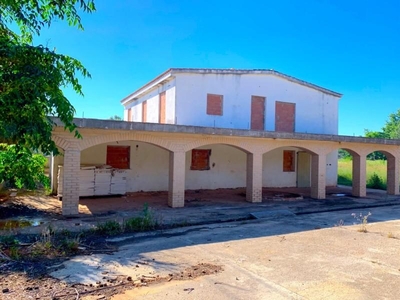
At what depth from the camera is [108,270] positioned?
18.0 ft

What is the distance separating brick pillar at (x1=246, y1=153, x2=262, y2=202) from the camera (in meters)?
14.0

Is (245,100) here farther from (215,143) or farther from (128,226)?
(128,226)

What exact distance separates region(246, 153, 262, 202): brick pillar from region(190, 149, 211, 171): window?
3978mm

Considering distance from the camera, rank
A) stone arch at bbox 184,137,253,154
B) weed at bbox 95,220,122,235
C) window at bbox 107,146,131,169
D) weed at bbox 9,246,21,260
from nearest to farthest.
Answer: weed at bbox 9,246,21,260
weed at bbox 95,220,122,235
stone arch at bbox 184,137,253,154
window at bbox 107,146,131,169

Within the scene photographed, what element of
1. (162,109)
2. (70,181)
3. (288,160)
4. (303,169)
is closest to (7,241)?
(70,181)

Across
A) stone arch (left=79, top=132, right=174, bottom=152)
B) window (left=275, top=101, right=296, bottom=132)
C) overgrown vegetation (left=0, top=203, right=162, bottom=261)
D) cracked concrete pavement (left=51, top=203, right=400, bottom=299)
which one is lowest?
cracked concrete pavement (left=51, top=203, right=400, bottom=299)

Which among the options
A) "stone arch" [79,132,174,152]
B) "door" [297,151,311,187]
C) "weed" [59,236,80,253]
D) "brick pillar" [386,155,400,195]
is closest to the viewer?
"weed" [59,236,80,253]

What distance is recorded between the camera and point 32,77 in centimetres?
475

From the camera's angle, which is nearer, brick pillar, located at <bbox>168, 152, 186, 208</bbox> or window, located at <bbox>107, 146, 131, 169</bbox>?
brick pillar, located at <bbox>168, 152, 186, 208</bbox>

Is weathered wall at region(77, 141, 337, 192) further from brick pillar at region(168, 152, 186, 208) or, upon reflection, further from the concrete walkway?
brick pillar at region(168, 152, 186, 208)

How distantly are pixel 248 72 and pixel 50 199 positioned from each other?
12.2m

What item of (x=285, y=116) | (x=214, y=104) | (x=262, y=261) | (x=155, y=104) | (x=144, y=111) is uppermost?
(x=155, y=104)

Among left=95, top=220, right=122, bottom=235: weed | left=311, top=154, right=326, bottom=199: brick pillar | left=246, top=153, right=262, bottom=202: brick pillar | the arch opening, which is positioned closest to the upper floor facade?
the arch opening

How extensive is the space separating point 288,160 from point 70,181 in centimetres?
1440
